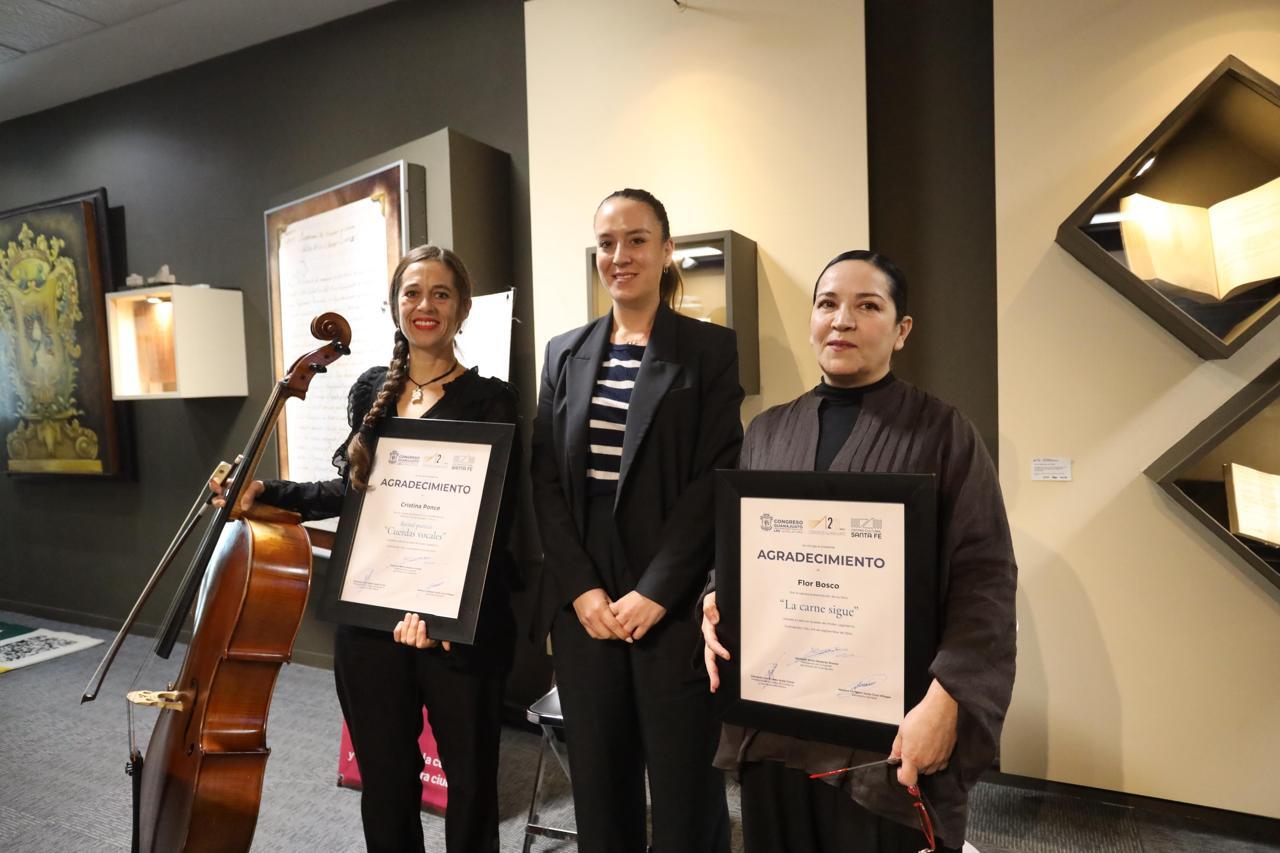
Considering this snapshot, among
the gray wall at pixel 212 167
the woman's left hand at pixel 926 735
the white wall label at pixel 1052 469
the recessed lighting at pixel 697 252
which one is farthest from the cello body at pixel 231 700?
the white wall label at pixel 1052 469

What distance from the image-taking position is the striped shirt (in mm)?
1669

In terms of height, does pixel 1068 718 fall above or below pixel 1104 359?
below

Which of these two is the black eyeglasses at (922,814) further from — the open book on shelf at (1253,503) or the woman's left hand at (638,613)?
the open book on shelf at (1253,503)

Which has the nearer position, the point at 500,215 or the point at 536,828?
the point at 536,828

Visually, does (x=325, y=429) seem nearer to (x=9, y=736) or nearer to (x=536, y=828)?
(x=9, y=736)

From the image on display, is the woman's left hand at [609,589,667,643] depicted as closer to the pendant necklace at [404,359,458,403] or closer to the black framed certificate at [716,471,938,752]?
the black framed certificate at [716,471,938,752]

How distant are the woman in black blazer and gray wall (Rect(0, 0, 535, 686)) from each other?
1809 mm

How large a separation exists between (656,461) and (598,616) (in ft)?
1.12

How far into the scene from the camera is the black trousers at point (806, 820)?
119 cm

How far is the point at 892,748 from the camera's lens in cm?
113

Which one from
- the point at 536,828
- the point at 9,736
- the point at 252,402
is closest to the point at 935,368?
the point at 536,828

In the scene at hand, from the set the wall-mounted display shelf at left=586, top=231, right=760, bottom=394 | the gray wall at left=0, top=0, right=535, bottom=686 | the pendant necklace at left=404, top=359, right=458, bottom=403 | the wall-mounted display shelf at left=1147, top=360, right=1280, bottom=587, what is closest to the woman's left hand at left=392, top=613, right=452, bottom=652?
the pendant necklace at left=404, top=359, right=458, bottom=403

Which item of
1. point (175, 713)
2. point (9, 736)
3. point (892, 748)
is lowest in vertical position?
point (9, 736)

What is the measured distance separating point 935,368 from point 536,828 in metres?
2.08
